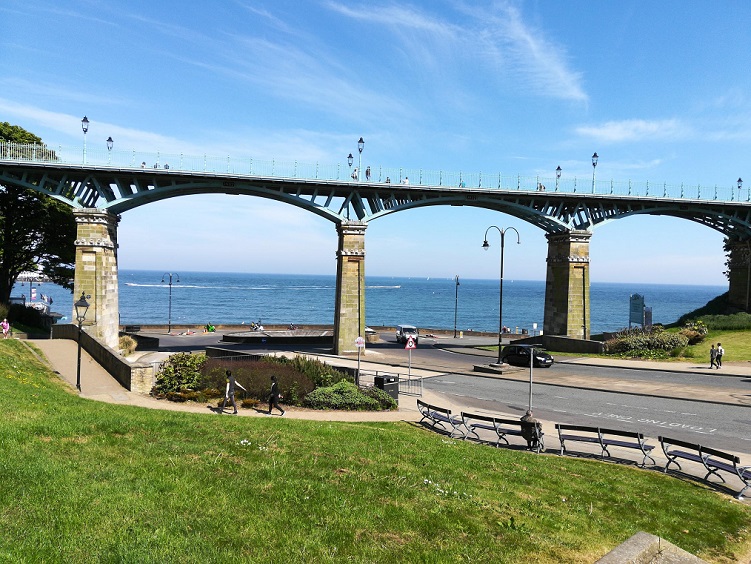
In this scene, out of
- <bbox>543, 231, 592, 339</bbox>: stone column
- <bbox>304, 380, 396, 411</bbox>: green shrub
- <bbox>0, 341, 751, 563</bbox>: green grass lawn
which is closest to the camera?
<bbox>0, 341, 751, 563</bbox>: green grass lawn

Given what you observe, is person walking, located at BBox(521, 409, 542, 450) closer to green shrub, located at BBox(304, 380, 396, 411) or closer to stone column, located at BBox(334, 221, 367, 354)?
green shrub, located at BBox(304, 380, 396, 411)

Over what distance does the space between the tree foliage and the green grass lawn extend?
37.8m

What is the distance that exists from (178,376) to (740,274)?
54513 mm

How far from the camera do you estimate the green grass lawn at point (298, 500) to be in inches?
254

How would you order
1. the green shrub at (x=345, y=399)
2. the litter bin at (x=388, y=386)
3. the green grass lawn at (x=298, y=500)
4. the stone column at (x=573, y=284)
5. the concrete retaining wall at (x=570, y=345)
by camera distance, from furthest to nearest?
the stone column at (x=573, y=284)
the concrete retaining wall at (x=570, y=345)
the litter bin at (x=388, y=386)
the green shrub at (x=345, y=399)
the green grass lawn at (x=298, y=500)

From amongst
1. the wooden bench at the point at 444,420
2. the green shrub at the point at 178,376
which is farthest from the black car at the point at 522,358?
the green shrub at the point at 178,376

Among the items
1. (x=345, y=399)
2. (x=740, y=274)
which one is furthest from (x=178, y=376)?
(x=740, y=274)

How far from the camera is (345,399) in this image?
68.4 feet

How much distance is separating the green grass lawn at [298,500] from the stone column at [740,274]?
4937 centimetres

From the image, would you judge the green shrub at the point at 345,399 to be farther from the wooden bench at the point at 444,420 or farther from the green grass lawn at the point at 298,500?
the green grass lawn at the point at 298,500

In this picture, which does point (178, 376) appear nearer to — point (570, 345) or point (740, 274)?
point (570, 345)

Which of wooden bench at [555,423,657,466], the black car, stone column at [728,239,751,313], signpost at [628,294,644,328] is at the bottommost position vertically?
the black car

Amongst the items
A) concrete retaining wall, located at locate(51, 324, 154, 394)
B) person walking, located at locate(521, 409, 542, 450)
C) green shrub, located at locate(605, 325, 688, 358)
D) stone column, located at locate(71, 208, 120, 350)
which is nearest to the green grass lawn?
person walking, located at locate(521, 409, 542, 450)

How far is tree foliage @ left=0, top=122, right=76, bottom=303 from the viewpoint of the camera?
144 feet
